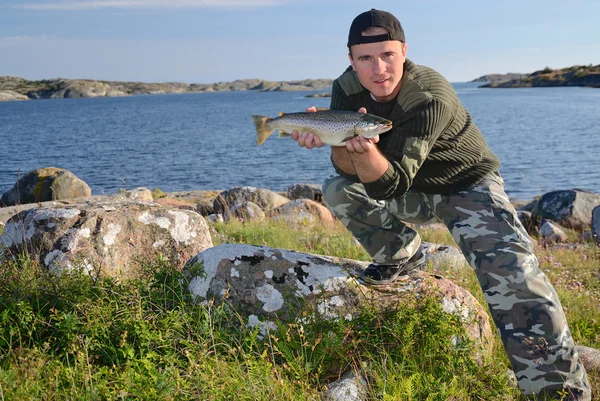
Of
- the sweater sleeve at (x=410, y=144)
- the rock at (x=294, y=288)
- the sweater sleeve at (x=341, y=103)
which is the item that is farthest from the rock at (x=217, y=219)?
the sweater sleeve at (x=410, y=144)

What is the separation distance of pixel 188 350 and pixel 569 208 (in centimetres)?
1411

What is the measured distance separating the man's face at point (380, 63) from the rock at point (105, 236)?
9.66 ft

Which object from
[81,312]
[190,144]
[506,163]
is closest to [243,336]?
[81,312]

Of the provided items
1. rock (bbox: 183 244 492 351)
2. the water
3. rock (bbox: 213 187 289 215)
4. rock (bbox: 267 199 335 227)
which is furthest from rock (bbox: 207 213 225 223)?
the water

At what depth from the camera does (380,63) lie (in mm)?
4746

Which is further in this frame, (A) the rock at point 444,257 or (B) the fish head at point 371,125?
(A) the rock at point 444,257

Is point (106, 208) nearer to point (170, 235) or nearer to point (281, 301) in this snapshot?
point (170, 235)

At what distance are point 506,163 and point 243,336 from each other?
36456 mm

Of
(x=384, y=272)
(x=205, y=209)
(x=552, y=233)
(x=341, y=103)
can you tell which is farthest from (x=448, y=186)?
(x=205, y=209)

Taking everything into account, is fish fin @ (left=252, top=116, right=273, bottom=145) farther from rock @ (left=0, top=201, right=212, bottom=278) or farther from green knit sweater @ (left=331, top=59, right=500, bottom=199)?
rock @ (left=0, top=201, right=212, bottom=278)

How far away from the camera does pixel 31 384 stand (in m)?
3.75

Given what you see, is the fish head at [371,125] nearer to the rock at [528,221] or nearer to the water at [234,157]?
the rock at [528,221]

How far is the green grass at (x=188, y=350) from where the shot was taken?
380 centimetres

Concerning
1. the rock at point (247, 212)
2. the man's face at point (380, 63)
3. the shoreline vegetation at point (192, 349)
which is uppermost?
the man's face at point (380, 63)
